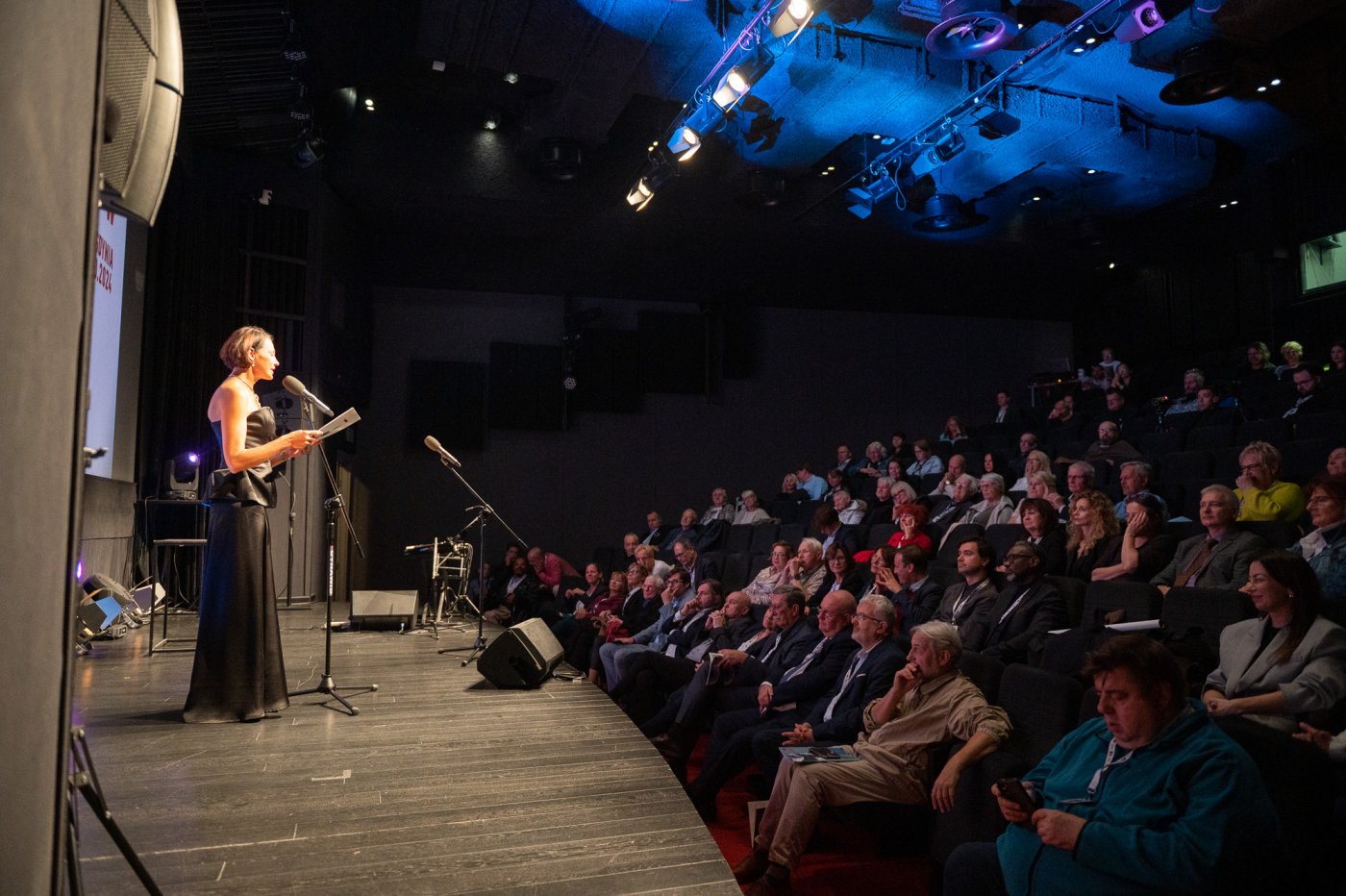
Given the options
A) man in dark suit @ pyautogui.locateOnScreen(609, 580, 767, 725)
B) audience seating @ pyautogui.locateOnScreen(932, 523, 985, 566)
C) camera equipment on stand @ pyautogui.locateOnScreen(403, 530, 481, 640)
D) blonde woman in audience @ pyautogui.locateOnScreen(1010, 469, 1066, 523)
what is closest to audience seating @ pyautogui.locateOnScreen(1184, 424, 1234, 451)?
blonde woman in audience @ pyautogui.locateOnScreen(1010, 469, 1066, 523)

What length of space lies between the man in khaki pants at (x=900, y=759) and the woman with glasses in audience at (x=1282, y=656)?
69 centimetres

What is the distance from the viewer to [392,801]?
2.31 metres

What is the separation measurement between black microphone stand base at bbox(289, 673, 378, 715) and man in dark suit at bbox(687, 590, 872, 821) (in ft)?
4.52

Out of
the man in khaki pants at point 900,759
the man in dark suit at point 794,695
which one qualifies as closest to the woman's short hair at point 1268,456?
the man in dark suit at point 794,695

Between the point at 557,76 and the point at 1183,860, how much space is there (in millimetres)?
6405

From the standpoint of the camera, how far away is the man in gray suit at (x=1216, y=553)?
359 cm

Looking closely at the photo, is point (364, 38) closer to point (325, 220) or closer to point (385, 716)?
point (325, 220)

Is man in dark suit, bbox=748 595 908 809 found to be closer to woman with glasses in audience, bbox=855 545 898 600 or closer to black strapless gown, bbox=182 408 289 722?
woman with glasses in audience, bbox=855 545 898 600

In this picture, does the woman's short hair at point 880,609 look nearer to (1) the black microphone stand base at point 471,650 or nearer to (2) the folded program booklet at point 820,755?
(2) the folded program booklet at point 820,755

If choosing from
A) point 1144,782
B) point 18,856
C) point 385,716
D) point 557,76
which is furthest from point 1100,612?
point 557,76

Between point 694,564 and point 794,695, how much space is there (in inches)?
131

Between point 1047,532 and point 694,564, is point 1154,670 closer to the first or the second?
point 1047,532

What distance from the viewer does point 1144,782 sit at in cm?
192

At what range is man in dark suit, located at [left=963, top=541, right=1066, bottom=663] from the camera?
3586 mm
